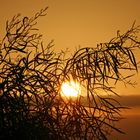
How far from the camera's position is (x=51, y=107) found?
6.15 meters

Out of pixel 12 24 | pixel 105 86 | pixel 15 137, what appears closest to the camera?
pixel 15 137

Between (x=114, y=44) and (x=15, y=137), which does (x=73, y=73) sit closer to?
(x=114, y=44)

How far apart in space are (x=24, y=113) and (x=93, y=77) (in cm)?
89

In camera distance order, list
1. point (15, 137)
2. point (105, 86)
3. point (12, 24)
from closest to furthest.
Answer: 1. point (15, 137)
2. point (105, 86)
3. point (12, 24)

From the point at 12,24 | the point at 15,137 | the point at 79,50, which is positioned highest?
the point at 12,24

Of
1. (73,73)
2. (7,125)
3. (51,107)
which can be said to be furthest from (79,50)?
(7,125)

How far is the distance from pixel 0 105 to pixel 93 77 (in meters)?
1.10

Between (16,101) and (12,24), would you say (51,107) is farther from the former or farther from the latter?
(12,24)

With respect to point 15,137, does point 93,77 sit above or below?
above

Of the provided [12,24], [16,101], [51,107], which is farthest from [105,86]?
[12,24]

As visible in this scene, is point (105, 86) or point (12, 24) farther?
point (12, 24)

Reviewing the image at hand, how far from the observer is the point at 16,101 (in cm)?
596

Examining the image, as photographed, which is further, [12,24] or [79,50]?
[12,24]

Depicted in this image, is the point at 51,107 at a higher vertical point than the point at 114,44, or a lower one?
lower
